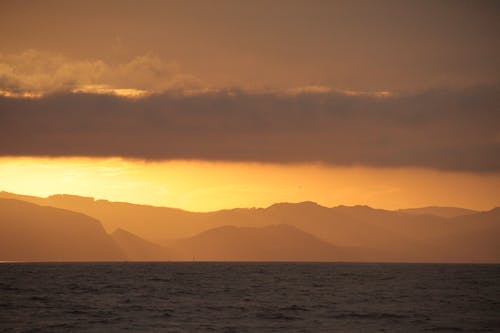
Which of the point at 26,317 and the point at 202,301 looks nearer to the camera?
the point at 26,317

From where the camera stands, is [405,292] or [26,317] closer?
[26,317]

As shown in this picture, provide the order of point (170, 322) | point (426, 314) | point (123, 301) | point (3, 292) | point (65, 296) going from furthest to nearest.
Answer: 1. point (3, 292)
2. point (65, 296)
3. point (123, 301)
4. point (426, 314)
5. point (170, 322)

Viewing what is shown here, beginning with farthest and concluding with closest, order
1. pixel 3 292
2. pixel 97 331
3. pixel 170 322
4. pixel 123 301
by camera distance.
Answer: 1. pixel 3 292
2. pixel 123 301
3. pixel 170 322
4. pixel 97 331

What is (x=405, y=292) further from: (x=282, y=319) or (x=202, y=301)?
(x=282, y=319)

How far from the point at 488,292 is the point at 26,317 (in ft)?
232

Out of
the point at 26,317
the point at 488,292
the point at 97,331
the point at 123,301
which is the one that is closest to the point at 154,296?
the point at 123,301

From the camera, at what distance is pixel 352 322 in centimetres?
6881

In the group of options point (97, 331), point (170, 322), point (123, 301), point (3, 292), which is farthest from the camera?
point (3, 292)

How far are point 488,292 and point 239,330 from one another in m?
58.5

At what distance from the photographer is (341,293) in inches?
4250

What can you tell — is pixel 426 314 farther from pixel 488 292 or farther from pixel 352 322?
pixel 488 292

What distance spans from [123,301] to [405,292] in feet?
151

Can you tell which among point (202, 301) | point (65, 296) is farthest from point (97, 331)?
point (65, 296)

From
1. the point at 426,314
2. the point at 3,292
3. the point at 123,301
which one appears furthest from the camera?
the point at 3,292
